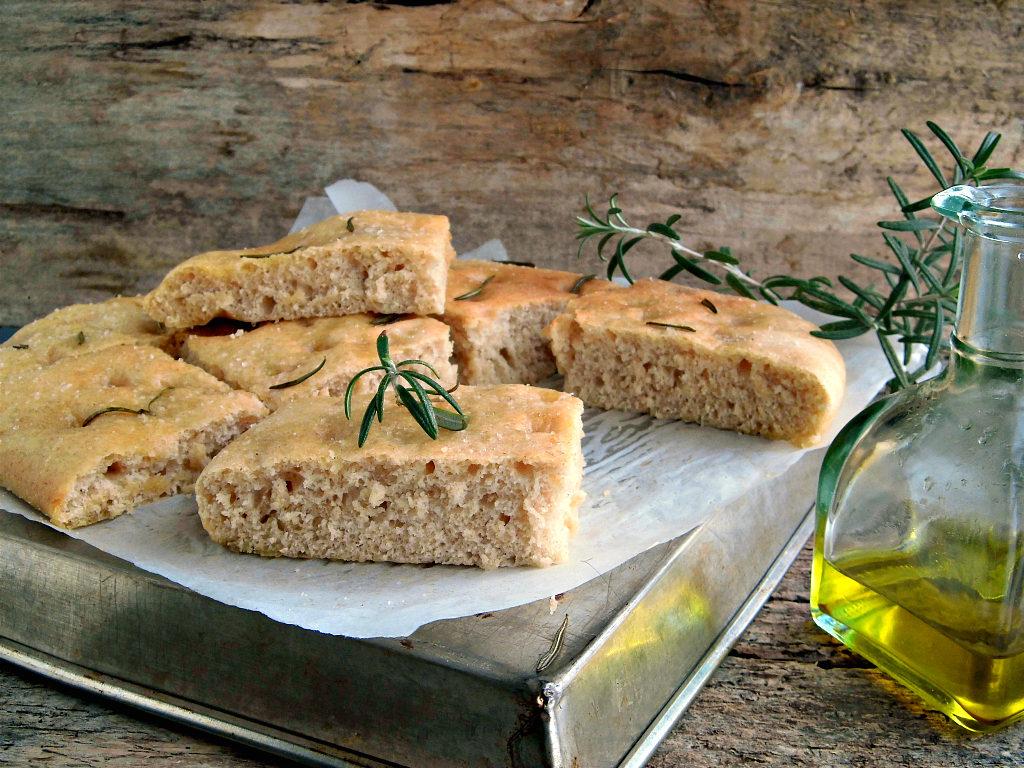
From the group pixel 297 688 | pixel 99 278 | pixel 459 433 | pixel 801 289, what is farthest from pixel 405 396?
pixel 99 278

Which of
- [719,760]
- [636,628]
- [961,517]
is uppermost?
[961,517]

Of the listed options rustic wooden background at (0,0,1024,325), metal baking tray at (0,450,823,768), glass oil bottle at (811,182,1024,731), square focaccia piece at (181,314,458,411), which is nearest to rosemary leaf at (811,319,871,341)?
glass oil bottle at (811,182,1024,731)

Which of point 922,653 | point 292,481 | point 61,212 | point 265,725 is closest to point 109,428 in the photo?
point 292,481

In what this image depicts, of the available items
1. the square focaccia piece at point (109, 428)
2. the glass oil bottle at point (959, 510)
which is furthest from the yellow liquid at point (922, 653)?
the square focaccia piece at point (109, 428)

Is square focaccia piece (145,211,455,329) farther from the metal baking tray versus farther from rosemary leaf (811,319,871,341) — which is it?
rosemary leaf (811,319,871,341)

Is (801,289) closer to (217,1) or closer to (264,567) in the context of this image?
(264,567)

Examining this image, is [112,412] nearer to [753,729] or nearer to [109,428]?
[109,428]

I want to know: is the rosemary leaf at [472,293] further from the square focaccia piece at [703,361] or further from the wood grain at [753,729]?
the wood grain at [753,729]
